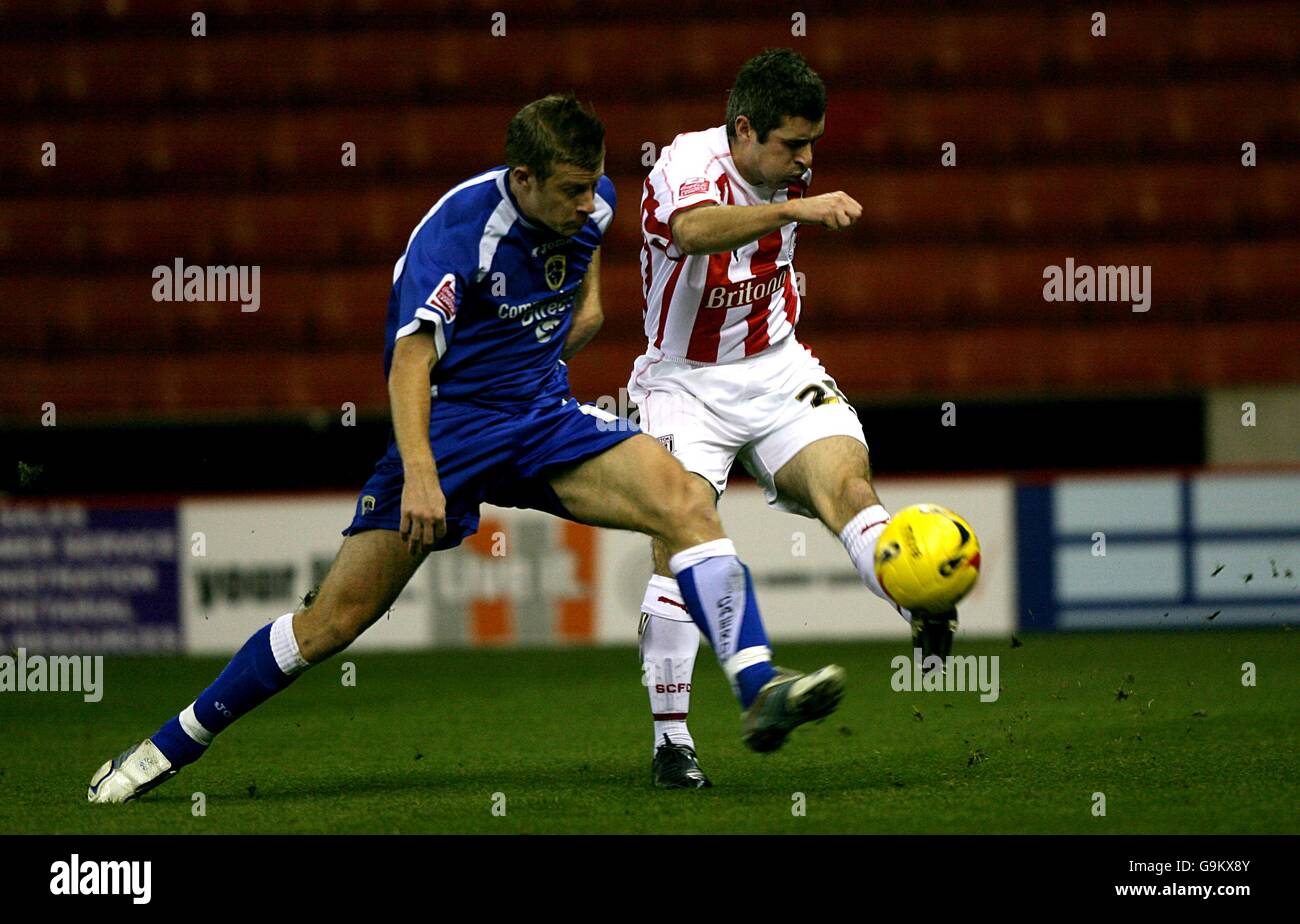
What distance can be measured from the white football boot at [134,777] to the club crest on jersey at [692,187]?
2060 millimetres

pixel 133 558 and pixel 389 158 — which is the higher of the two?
pixel 389 158

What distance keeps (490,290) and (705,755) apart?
1815mm

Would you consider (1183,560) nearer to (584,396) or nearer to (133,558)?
(584,396)

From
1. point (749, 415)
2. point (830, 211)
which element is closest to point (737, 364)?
point (749, 415)

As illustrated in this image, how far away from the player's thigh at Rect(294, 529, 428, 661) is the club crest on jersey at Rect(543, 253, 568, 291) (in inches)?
30.5

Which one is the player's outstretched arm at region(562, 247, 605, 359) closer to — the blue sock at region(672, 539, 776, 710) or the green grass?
the blue sock at region(672, 539, 776, 710)

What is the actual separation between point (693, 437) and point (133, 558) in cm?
566

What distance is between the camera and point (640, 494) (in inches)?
173

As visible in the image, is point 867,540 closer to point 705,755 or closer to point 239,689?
point 705,755

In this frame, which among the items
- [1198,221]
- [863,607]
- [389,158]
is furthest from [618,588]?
[1198,221]

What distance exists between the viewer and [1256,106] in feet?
38.3

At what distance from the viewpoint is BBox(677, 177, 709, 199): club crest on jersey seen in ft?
15.5

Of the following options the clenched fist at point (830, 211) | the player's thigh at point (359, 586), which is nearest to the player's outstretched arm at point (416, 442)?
the player's thigh at point (359, 586)

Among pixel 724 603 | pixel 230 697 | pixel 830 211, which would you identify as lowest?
pixel 230 697
